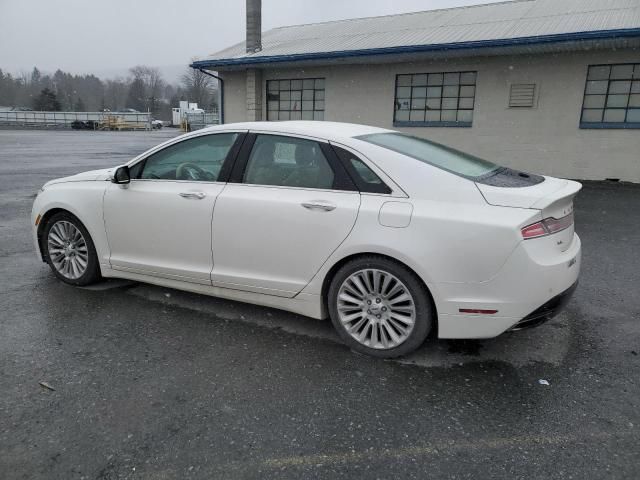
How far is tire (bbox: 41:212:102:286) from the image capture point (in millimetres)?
4621

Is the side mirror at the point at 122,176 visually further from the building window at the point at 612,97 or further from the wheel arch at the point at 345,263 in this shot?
the building window at the point at 612,97

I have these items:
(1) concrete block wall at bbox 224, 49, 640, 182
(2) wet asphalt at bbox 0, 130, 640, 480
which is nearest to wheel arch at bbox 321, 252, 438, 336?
(2) wet asphalt at bbox 0, 130, 640, 480

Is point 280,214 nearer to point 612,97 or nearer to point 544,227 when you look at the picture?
point 544,227

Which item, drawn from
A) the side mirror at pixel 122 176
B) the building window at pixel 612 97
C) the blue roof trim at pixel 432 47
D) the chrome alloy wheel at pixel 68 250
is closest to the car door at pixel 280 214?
the side mirror at pixel 122 176

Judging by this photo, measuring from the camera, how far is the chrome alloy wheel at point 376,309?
331cm

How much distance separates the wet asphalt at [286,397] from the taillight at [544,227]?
0.91 metres

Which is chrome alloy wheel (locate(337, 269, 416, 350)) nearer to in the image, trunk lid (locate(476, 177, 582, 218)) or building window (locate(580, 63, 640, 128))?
trunk lid (locate(476, 177, 582, 218))

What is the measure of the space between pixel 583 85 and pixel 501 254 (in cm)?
1143

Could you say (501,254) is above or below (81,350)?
above

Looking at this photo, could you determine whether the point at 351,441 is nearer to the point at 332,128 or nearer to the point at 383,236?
the point at 383,236

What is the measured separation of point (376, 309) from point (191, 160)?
206 cm

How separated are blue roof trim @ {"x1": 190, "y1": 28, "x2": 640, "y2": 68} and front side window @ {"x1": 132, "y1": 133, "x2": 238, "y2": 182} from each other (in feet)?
32.6

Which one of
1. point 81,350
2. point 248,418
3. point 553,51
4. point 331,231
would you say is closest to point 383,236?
point 331,231

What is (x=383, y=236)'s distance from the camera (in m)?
3.26
